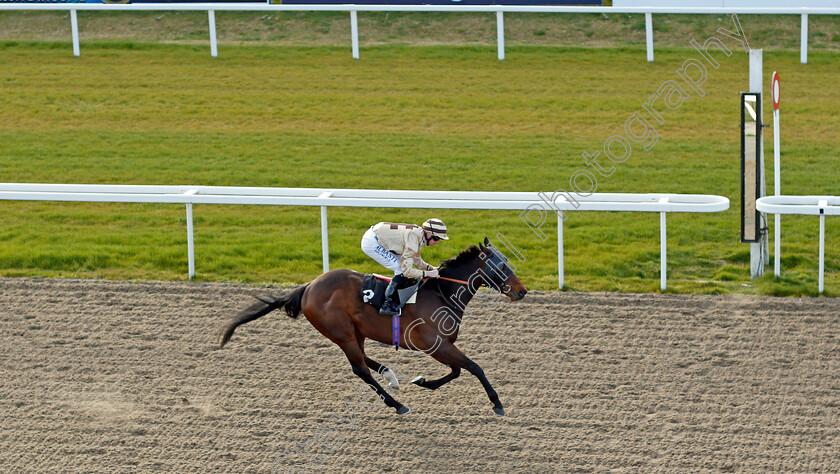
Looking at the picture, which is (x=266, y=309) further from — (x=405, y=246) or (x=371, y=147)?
(x=371, y=147)

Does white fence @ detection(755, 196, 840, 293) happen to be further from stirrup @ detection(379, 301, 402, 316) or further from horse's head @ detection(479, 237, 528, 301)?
stirrup @ detection(379, 301, 402, 316)

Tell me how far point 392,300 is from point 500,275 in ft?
2.09

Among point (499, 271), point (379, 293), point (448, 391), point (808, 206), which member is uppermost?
point (808, 206)

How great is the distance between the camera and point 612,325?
7055 millimetres

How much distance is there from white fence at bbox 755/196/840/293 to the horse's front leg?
10.2 feet


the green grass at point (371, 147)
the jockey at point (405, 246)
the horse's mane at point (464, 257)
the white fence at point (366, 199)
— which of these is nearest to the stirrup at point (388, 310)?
the jockey at point (405, 246)

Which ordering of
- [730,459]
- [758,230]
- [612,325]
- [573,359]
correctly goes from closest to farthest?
[730,459], [573,359], [612,325], [758,230]

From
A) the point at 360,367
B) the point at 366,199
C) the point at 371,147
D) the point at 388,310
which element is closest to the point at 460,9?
the point at 371,147

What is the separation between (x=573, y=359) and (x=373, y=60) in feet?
26.3

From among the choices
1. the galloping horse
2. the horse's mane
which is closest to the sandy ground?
the galloping horse

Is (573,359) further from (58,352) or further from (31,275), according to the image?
(31,275)

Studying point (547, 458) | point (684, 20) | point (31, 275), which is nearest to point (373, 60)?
point (684, 20)

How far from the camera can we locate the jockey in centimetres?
578

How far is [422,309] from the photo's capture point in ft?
19.4
